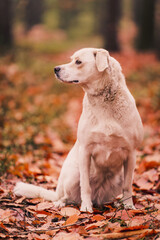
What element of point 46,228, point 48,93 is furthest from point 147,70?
point 46,228

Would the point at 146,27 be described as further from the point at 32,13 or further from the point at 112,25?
the point at 32,13

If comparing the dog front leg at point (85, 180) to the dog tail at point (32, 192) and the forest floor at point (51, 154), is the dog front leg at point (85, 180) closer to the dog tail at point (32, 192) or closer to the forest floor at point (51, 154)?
the forest floor at point (51, 154)

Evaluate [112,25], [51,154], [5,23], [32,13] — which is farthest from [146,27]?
[32,13]

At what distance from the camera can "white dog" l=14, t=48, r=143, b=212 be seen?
3357 millimetres

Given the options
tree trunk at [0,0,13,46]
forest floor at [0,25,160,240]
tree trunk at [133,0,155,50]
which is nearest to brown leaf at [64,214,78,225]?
forest floor at [0,25,160,240]

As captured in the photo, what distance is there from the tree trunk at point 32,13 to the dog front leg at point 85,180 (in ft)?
91.2

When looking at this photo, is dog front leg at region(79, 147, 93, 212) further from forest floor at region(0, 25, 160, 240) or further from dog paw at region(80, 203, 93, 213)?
forest floor at region(0, 25, 160, 240)

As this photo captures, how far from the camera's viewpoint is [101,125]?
3.36 metres

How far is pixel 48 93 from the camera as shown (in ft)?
33.9

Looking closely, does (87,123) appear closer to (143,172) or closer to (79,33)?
(143,172)

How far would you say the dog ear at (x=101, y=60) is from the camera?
3.34 m

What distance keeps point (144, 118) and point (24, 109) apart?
2840 millimetres

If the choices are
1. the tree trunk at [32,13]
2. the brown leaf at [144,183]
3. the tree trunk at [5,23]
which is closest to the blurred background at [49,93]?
the tree trunk at [5,23]

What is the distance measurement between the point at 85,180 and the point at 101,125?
2.07 feet
